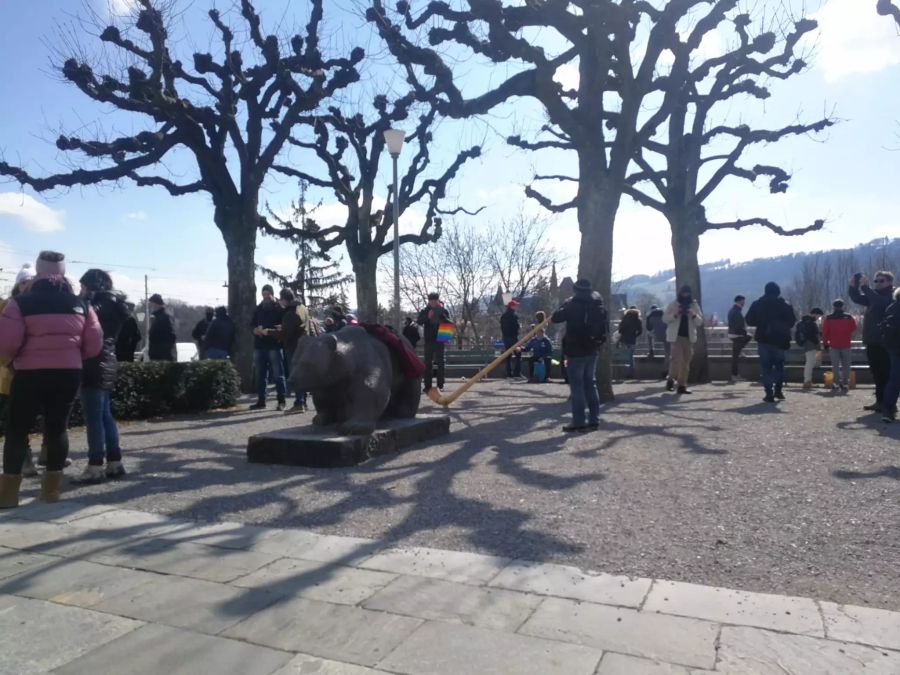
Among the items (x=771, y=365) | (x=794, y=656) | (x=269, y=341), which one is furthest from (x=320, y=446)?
(x=771, y=365)

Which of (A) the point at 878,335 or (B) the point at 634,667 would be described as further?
(A) the point at 878,335

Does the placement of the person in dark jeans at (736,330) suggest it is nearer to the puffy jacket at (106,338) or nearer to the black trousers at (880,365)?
the black trousers at (880,365)

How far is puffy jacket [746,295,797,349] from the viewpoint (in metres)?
11.2

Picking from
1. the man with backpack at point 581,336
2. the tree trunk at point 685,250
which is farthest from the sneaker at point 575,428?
the tree trunk at point 685,250

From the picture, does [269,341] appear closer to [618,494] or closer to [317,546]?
[618,494]

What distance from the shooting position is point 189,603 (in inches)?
146

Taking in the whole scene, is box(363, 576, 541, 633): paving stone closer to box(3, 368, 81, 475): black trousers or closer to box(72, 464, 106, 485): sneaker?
box(3, 368, 81, 475): black trousers

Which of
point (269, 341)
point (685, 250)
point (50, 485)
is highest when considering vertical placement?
point (685, 250)

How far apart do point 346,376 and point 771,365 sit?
7.21m

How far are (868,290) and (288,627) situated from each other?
10107 millimetres

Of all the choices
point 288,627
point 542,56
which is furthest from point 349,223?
point 288,627

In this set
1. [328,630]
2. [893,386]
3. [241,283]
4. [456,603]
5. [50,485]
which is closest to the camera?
[328,630]

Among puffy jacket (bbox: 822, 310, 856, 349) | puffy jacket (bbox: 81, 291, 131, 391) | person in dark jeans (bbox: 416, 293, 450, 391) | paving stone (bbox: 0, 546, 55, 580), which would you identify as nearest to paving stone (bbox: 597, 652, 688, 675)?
paving stone (bbox: 0, 546, 55, 580)

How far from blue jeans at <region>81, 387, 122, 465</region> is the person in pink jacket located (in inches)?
21.1
